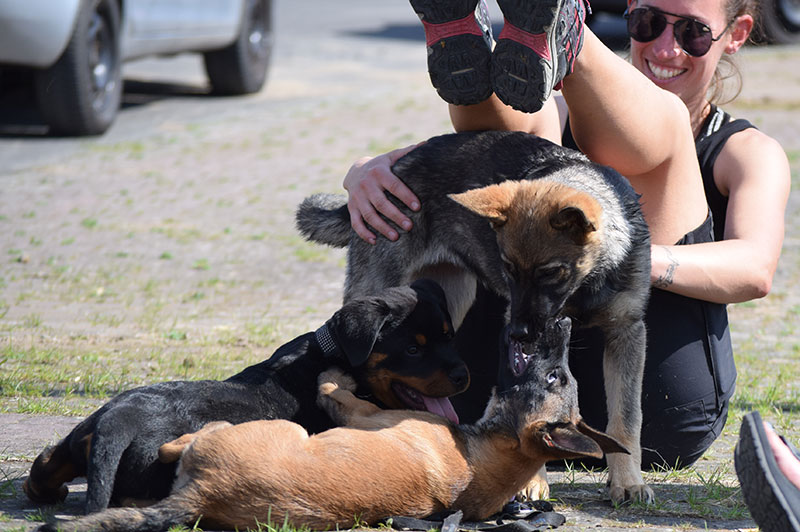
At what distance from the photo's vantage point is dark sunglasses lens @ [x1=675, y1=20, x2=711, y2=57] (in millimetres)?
4551

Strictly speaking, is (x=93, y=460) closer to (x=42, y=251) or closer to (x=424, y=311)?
(x=424, y=311)

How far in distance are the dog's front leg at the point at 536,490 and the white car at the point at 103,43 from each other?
6851mm

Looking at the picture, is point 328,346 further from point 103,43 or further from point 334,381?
point 103,43

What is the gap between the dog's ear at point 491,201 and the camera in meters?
3.78

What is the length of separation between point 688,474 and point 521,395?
3.42 feet

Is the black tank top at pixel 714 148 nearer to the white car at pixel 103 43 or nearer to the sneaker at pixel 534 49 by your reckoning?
the sneaker at pixel 534 49

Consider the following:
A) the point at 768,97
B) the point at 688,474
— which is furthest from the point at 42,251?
the point at 768,97

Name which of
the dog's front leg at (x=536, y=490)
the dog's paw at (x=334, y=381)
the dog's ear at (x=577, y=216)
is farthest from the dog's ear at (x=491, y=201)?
the dog's front leg at (x=536, y=490)

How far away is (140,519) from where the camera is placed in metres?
2.94

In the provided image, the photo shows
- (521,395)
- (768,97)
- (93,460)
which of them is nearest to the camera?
(93,460)

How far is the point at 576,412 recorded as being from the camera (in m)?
3.54

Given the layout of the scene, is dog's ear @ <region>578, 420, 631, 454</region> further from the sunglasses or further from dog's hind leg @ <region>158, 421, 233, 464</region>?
the sunglasses

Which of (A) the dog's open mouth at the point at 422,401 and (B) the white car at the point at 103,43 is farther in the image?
(B) the white car at the point at 103,43

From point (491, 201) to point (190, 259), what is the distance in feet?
12.8
